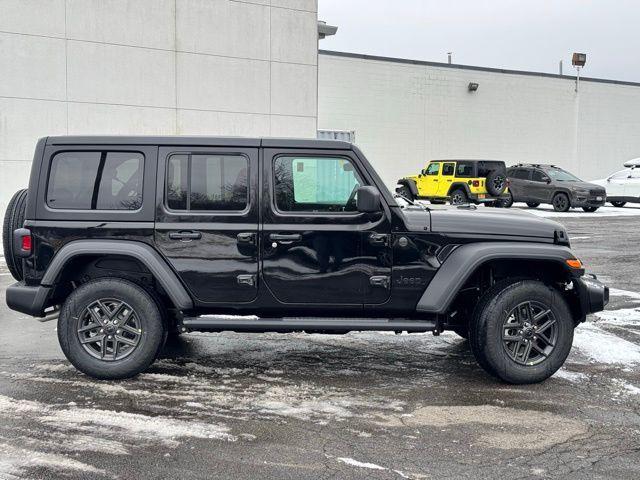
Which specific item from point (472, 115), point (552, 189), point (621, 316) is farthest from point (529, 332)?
point (472, 115)

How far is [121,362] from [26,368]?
3.25ft

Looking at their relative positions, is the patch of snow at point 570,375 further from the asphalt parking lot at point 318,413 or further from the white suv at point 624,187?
the white suv at point 624,187

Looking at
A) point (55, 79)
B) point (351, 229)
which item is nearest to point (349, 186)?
point (351, 229)

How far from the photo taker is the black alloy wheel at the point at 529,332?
5.72m

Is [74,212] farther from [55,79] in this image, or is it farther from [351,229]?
[55,79]

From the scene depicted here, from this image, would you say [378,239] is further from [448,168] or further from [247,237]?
[448,168]

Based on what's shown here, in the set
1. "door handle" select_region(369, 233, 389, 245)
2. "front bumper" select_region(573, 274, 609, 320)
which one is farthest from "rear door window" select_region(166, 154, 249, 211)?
"front bumper" select_region(573, 274, 609, 320)

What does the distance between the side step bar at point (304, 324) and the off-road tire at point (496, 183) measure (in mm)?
21145

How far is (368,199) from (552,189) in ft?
74.8

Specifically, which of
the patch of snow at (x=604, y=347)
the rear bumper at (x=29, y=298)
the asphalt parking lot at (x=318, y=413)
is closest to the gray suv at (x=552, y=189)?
the patch of snow at (x=604, y=347)

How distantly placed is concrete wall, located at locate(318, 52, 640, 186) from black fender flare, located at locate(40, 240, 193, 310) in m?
26.5

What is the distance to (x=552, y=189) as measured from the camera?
2678cm

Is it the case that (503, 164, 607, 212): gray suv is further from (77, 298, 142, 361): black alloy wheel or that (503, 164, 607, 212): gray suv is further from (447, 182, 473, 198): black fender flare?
(77, 298, 142, 361): black alloy wheel

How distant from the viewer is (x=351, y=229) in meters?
5.70
